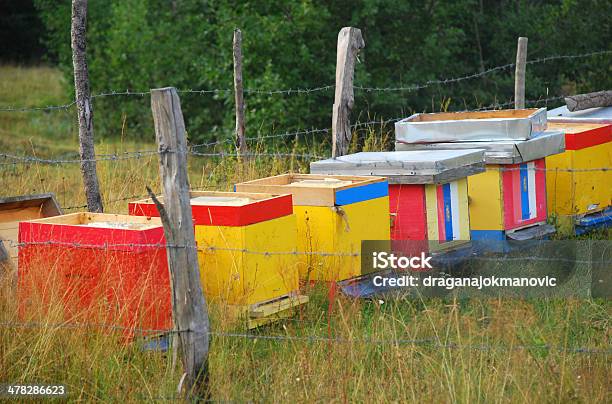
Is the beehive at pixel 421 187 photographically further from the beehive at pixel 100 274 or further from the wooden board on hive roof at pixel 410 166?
the beehive at pixel 100 274

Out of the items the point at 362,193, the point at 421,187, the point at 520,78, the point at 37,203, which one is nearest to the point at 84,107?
the point at 37,203

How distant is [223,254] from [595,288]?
115 inches

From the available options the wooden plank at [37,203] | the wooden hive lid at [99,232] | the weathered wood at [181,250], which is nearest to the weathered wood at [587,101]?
the wooden plank at [37,203]

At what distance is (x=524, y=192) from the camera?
8336 mm

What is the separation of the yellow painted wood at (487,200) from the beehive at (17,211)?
3.47 meters

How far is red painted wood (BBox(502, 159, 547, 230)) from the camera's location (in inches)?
320

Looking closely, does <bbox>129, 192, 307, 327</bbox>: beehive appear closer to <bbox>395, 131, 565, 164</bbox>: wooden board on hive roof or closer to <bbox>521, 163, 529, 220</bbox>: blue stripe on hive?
<bbox>395, 131, 565, 164</bbox>: wooden board on hive roof

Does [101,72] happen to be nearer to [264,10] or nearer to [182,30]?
[182,30]

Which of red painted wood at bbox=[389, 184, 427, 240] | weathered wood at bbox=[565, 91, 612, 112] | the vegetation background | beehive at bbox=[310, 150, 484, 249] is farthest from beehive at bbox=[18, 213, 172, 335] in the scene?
weathered wood at bbox=[565, 91, 612, 112]

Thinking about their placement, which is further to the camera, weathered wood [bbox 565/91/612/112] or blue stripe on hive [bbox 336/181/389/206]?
weathered wood [bbox 565/91/612/112]

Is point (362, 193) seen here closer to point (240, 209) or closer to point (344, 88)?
point (240, 209)

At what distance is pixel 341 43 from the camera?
9.35m

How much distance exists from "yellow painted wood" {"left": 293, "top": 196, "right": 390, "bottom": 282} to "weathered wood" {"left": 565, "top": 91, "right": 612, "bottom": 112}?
4260mm

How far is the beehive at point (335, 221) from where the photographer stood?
6414 millimetres
